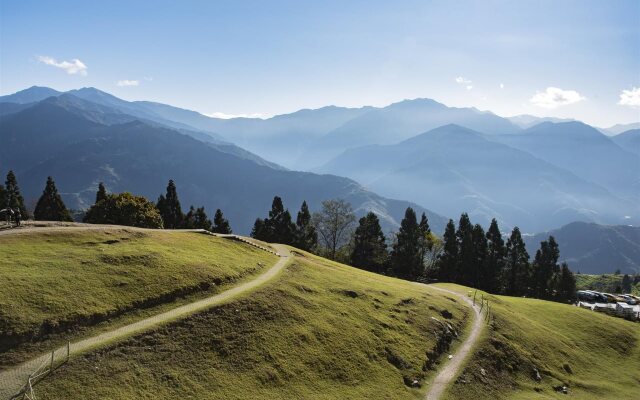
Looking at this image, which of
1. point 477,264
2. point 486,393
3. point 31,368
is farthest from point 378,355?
point 477,264

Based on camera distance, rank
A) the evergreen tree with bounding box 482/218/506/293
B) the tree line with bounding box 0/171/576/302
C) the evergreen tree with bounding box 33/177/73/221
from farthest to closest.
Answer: the tree line with bounding box 0/171/576/302
the evergreen tree with bounding box 482/218/506/293
the evergreen tree with bounding box 33/177/73/221

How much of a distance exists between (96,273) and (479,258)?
103287 millimetres

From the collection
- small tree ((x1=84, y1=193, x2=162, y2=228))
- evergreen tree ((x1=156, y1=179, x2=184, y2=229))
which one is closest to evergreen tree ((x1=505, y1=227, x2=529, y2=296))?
evergreen tree ((x1=156, y1=179, x2=184, y2=229))

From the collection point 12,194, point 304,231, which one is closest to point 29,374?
point 304,231

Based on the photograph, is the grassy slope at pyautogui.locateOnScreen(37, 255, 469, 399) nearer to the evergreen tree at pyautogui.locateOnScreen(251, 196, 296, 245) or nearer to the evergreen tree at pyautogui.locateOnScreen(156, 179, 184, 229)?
the evergreen tree at pyautogui.locateOnScreen(251, 196, 296, 245)

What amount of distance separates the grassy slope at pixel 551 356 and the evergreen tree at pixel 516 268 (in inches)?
1716

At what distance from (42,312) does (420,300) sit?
45.5 metres

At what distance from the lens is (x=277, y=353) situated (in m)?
40.5

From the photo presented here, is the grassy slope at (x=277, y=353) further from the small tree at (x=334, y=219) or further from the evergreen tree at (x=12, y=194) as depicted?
the evergreen tree at (x=12, y=194)

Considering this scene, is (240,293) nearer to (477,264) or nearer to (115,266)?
(115,266)

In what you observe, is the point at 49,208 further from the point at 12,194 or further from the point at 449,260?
the point at 449,260

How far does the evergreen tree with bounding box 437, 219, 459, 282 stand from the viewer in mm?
124875

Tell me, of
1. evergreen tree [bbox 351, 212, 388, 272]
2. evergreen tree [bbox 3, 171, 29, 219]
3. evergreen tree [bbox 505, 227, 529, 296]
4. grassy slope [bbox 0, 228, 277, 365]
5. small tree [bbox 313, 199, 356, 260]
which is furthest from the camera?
evergreen tree [bbox 505, 227, 529, 296]

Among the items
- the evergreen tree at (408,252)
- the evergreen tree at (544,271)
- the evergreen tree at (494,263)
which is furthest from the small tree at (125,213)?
the evergreen tree at (544,271)
